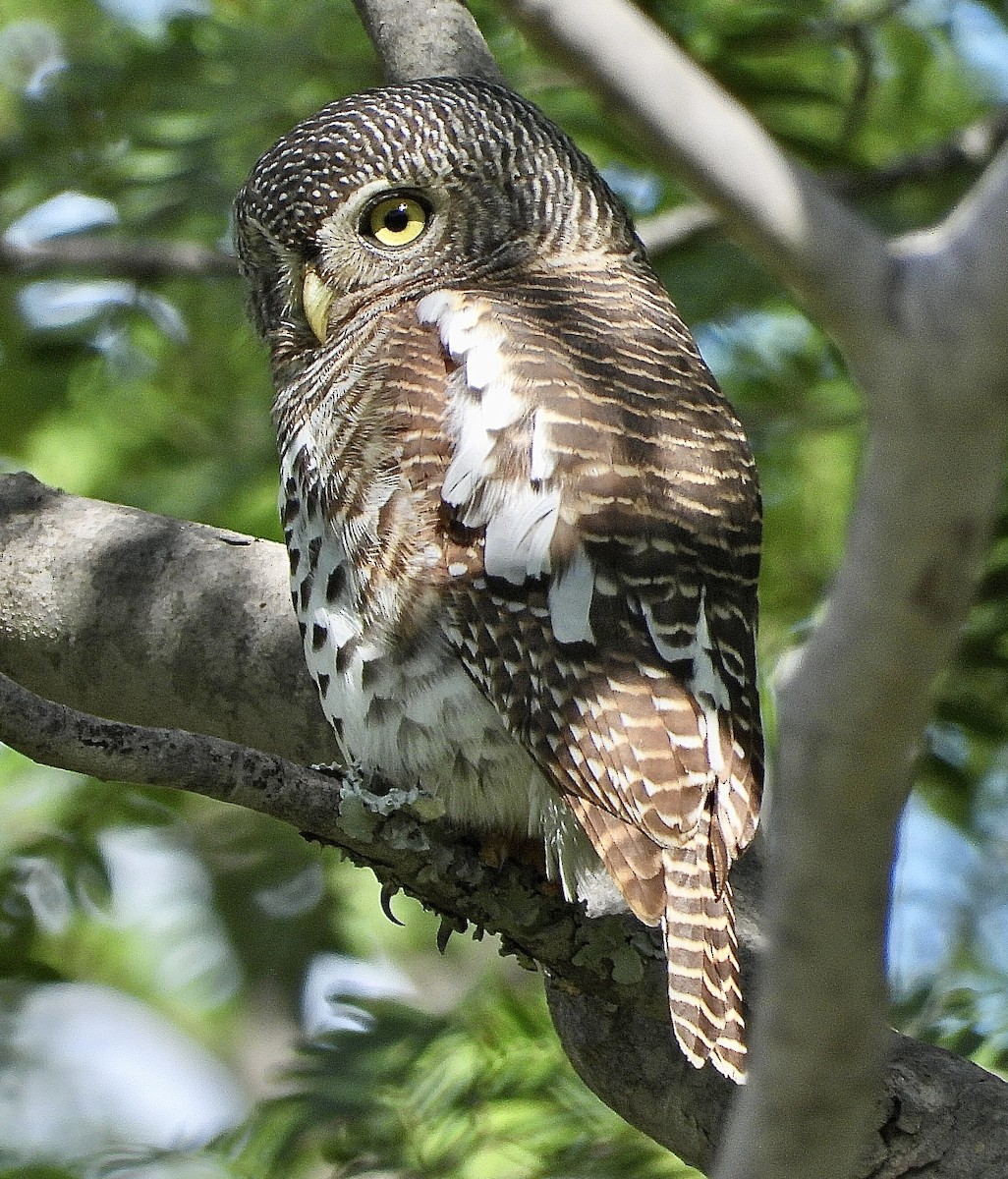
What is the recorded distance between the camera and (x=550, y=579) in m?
2.81

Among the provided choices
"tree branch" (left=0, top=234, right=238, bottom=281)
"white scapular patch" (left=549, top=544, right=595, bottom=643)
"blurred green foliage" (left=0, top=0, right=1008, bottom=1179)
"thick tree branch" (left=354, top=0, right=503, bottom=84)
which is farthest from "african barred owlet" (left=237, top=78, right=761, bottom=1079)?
"tree branch" (left=0, top=234, right=238, bottom=281)

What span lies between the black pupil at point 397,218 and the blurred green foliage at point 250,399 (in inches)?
23.7

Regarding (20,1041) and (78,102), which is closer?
(20,1041)

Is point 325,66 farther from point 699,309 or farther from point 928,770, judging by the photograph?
point 928,770

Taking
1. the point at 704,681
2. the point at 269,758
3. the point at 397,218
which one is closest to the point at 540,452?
the point at 704,681

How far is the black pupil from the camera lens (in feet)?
12.3

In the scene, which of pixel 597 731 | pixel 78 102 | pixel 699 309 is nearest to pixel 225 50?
pixel 78 102

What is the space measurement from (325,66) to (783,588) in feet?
6.91

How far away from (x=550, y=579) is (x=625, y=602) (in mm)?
137

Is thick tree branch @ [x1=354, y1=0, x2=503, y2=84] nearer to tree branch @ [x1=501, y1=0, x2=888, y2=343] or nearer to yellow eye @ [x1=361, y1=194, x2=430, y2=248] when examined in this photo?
yellow eye @ [x1=361, y1=194, x2=430, y2=248]

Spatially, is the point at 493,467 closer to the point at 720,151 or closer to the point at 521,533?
the point at 521,533

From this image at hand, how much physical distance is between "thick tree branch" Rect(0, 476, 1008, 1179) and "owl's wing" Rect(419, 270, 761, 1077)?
10.4 inches

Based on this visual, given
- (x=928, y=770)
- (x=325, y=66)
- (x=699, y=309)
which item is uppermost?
(x=325, y=66)

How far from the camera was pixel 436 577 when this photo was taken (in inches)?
116
